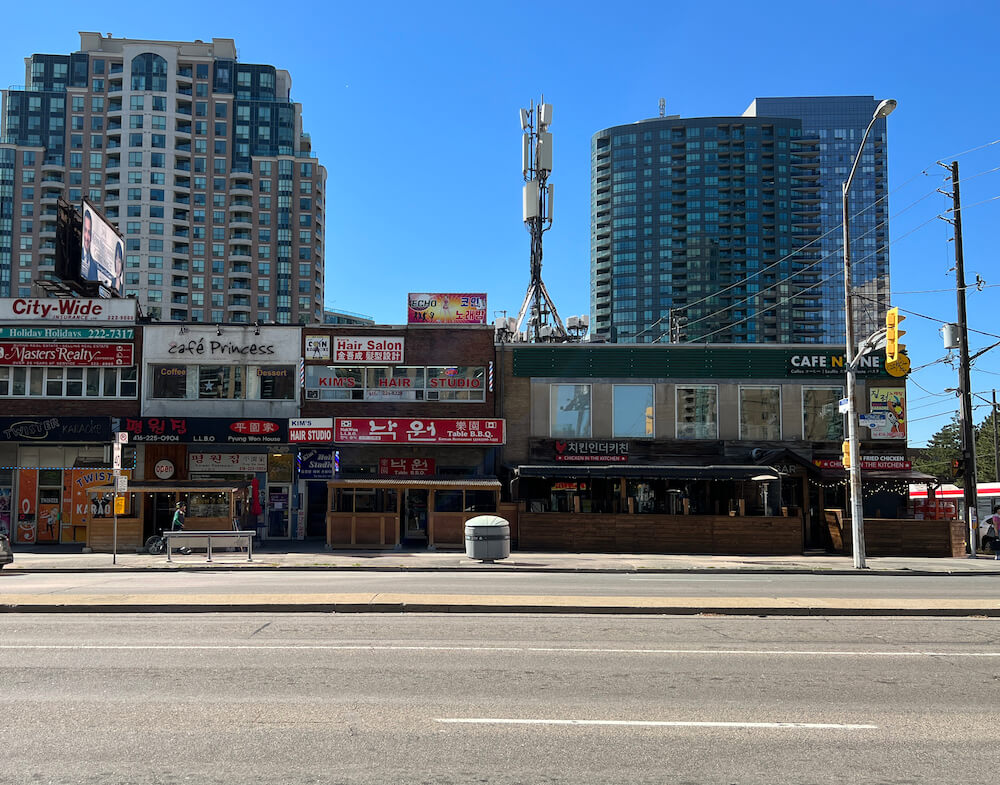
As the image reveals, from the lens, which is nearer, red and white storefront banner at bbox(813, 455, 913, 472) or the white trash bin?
the white trash bin

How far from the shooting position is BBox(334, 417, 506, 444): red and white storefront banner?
32344mm

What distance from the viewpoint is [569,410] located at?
113ft

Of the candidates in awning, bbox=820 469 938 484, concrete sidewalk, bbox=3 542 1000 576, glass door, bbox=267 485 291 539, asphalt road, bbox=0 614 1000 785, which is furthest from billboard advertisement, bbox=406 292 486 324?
asphalt road, bbox=0 614 1000 785

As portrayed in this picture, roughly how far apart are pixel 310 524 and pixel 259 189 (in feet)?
346

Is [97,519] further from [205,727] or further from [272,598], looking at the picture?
[205,727]

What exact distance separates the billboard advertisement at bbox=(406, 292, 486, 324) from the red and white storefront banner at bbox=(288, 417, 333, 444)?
19.0 ft

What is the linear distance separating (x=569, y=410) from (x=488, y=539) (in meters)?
11.4

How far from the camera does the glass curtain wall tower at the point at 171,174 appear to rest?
12150 centimetres

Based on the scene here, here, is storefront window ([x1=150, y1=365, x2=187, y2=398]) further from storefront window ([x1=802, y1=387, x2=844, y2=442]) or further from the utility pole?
the utility pole

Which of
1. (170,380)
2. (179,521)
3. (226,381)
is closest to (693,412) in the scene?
(226,381)

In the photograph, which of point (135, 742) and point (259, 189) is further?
point (259, 189)

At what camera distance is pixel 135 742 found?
6672 millimetres

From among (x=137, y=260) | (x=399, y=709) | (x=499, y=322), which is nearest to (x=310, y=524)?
(x=499, y=322)

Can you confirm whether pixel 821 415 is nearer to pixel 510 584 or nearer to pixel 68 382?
pixel 510 584
